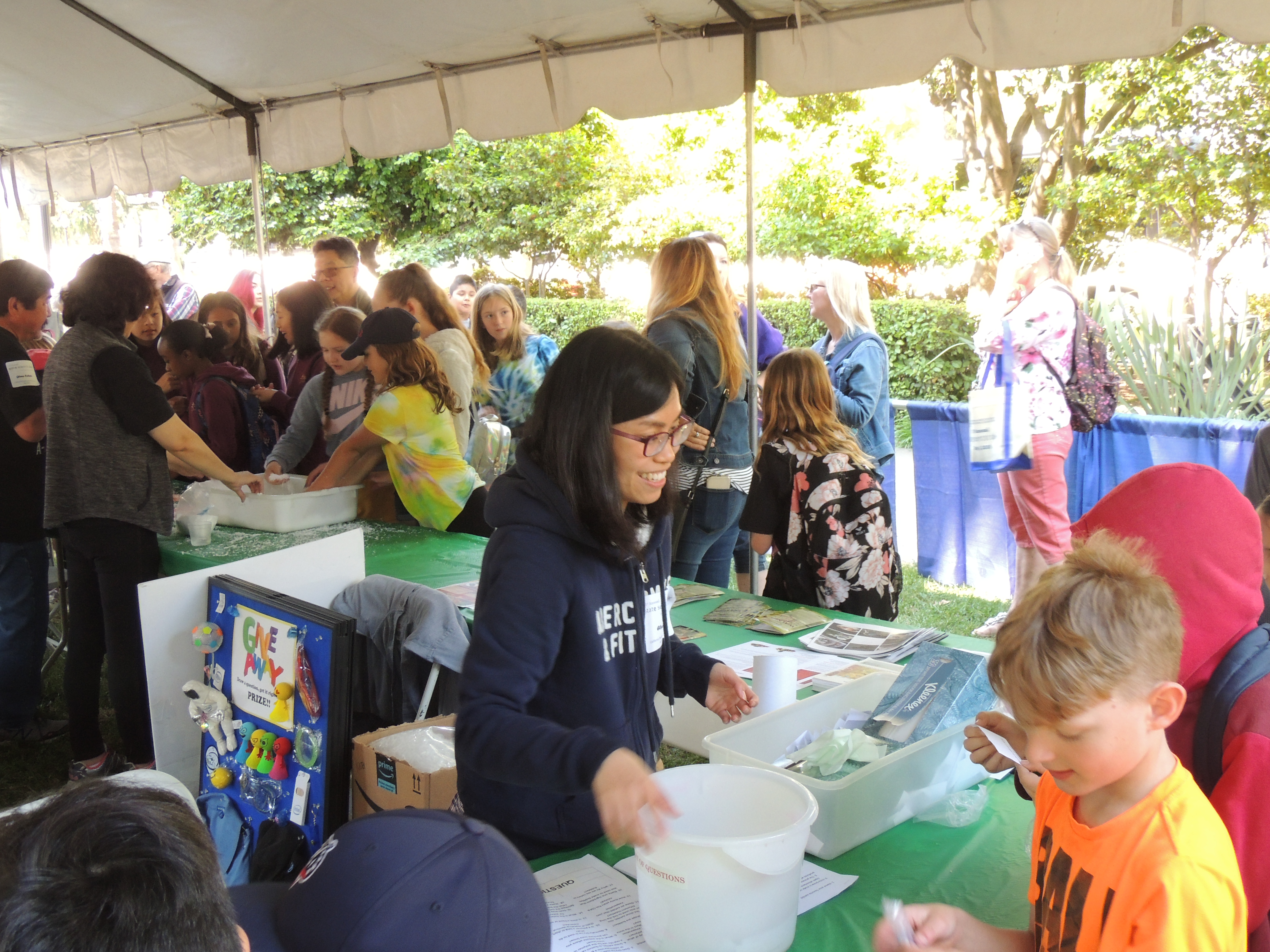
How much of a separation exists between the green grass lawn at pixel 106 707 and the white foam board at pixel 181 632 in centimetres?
31

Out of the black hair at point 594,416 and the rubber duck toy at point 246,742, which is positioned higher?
the black hair at point 594,416

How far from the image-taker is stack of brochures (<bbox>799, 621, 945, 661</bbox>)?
219cm

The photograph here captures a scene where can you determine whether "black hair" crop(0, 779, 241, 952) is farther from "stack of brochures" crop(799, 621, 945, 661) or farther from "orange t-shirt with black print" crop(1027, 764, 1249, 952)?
A: "stack of brochures" crop(799, 621, 945, 661)

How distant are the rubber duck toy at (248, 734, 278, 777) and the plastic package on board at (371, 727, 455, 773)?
8.2 inches

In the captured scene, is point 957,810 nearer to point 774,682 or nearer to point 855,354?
point 774,682

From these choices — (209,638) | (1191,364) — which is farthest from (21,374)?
(1191,364)

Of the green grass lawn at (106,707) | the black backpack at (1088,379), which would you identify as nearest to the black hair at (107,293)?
the green grass lawn at (106,707)

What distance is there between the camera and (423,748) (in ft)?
6.68

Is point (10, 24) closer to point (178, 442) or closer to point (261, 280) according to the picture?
point (261, 280)

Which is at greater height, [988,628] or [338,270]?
[338,270]

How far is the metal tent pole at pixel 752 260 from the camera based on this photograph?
3523 mm

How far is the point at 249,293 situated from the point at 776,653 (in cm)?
598

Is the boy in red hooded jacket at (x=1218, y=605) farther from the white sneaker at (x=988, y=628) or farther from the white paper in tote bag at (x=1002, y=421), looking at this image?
the white sneaker at (x=988, y=628)

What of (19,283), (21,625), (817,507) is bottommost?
(21,625)
